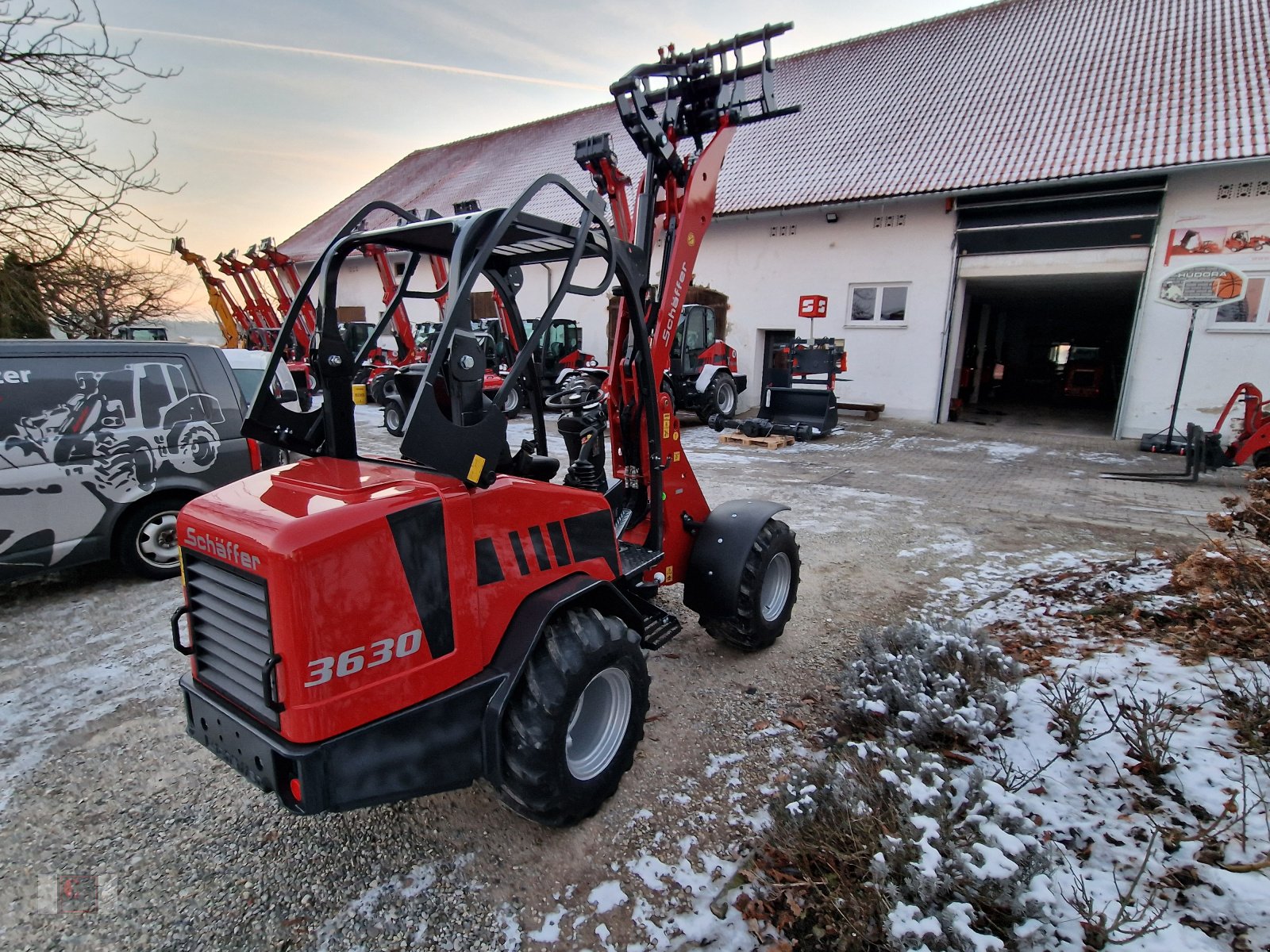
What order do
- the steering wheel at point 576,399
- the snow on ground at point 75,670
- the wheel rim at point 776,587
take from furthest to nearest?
the wheel rim at point 776,587, the steering wheel at point 576,399, the snow on ground at point 75,670

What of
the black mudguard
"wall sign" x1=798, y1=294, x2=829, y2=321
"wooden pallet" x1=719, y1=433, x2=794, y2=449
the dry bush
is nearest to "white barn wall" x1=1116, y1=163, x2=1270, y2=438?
"wall sign" x1=798, y1=294, x2=829, y2=321

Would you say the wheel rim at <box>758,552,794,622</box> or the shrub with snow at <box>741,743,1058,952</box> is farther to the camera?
the wheel rim at <box>758,552,794,622</box>

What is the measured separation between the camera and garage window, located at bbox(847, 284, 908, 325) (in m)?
15.2

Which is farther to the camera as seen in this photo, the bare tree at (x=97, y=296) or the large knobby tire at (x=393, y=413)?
the bare tree at (x=97, y=296)

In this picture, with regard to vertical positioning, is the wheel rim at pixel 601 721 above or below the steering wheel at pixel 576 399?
below

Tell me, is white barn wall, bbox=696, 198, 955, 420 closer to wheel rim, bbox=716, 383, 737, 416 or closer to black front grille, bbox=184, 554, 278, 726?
wheel rim, bbox=716, 383, 737, 416

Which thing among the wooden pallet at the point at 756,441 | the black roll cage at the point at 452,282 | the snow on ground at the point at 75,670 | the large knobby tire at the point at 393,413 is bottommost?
the snow on ground at the point at 75,670

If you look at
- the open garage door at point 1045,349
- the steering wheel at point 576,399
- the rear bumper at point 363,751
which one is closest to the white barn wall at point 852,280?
the open garage door at point 1045,349

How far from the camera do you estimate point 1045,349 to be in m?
26.7

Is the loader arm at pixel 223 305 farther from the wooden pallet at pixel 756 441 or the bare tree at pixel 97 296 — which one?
the wooden pallet at pixel 756 441

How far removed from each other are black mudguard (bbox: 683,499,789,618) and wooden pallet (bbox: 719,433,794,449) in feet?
26.0

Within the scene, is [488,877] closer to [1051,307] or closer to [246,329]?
[246,329]

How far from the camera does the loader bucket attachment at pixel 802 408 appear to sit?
41.8 feet

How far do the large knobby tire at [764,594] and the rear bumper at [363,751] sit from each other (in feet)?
6.28
